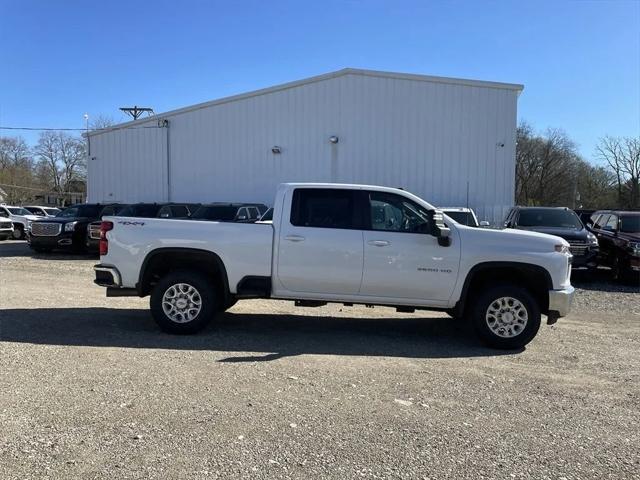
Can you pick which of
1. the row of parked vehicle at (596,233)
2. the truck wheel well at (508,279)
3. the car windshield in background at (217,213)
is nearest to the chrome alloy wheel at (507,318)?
the truck wheel well at (508,279)

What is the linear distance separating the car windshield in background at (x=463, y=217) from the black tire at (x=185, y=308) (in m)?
7.32

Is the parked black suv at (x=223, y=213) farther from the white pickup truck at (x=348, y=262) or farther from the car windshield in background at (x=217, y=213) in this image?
the white pickup truck at (x=348, y=262)

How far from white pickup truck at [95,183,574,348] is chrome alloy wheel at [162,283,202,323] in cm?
1

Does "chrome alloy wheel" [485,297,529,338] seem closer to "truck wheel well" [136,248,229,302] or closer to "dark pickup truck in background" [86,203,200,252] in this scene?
"truck wheel well" [136,248,229,302]

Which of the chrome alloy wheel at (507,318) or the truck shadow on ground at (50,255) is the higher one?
the chrome alloy wheel at (507,318)

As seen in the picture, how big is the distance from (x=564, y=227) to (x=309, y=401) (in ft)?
34.6

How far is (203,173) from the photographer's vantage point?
23281mm

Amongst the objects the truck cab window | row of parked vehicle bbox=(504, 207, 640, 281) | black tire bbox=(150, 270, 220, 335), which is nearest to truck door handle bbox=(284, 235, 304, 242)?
the truck cab window

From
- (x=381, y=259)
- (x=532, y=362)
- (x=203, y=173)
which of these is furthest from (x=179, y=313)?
(x=203, y=173)

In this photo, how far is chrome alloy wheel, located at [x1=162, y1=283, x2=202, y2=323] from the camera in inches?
262

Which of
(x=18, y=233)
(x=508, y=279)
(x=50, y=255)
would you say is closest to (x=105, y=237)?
(x=508, y=279)

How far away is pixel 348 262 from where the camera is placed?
6.42 m

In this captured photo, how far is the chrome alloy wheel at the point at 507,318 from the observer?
20.9ft

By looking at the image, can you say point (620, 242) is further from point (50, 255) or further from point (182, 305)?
point (50, 255)
